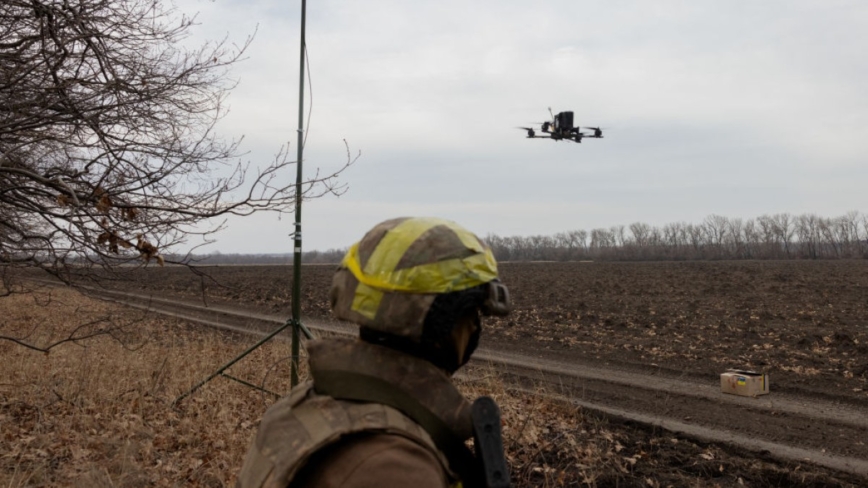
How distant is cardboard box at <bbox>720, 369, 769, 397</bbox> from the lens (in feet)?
37.9

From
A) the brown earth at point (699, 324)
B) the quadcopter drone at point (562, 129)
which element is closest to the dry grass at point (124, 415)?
the brown earth at point (699, 324)

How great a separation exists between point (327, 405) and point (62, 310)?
2240 centimetres

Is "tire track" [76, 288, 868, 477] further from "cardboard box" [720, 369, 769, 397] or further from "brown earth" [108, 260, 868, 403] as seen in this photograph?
"brown earth" [108, 260, 868, 403]

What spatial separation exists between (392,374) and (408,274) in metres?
0.25

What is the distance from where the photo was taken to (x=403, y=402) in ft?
5.48

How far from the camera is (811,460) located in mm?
8281

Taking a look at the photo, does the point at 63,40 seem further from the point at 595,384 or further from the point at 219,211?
the point at 595,384

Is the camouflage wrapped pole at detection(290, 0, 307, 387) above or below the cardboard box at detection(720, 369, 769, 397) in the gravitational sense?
above

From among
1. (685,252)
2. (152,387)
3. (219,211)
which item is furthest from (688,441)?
(685,252)

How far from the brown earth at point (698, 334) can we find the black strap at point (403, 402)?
6.00m

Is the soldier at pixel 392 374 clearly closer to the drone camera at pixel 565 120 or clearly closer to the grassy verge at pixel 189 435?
the grassy verge at pixel 189 435

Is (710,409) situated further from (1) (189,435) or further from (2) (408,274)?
(2) (408,274)

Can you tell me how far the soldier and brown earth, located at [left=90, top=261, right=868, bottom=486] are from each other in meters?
6.06

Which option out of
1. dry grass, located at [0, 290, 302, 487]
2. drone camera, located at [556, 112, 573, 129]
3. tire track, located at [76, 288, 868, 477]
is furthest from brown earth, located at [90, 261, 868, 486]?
drone camera, located at [556, 112, 573, 129]
